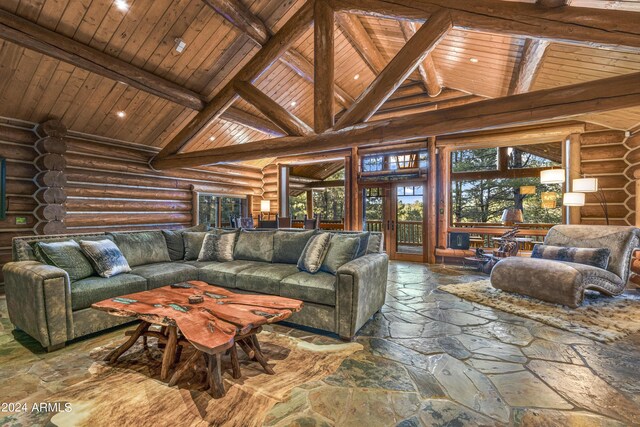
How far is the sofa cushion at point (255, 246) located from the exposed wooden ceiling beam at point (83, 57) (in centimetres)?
→ 314

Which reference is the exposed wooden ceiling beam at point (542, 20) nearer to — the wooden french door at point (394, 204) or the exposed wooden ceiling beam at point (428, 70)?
the exposed wooden ceiling beam at point (428, 70)

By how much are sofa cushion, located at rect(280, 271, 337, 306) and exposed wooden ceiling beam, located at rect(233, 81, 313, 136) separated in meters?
2.70

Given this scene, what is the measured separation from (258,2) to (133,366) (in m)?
5.07

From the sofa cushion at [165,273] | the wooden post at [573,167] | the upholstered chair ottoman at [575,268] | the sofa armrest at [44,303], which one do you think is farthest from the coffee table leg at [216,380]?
the wooden post at [573,167]

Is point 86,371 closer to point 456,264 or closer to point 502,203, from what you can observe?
point 456,264

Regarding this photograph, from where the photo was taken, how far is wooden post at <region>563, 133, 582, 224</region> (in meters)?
6.07

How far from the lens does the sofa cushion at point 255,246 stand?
4090 millimetres

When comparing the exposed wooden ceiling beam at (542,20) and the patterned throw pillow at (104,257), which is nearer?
the exposed wooden ceiling beam at (542,20)

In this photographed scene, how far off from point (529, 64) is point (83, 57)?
6340 millimetres

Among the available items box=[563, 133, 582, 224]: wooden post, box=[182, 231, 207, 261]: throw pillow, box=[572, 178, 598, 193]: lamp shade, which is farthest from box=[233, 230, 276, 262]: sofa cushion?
box=[563, 133, 582, 224]: wooden post

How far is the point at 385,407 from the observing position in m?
1.92

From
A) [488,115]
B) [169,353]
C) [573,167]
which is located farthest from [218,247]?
[573,167]

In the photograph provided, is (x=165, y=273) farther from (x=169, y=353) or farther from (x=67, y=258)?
(x=169, y=353)

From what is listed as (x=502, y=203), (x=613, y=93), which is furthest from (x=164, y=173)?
(x=502, y=203)
